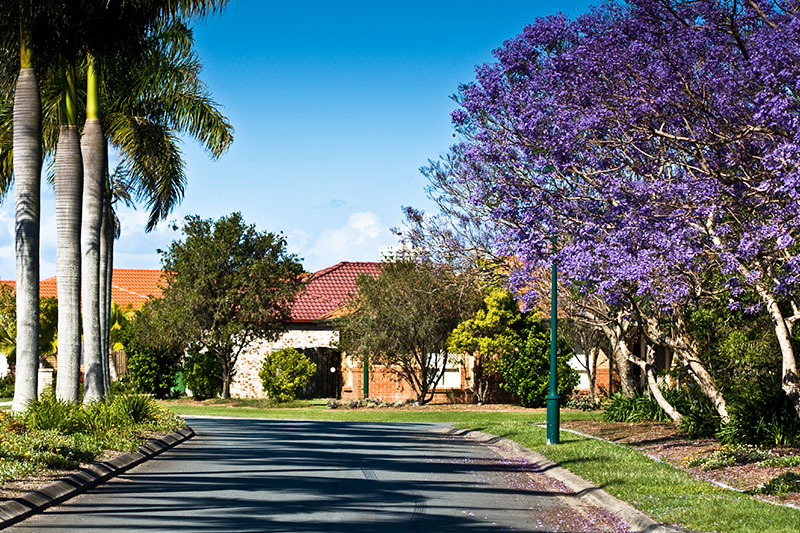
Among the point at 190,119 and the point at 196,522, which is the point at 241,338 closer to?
the point at 190,119

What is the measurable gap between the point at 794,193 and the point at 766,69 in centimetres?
168

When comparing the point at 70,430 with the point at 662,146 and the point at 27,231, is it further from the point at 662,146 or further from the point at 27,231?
the point at 662,146

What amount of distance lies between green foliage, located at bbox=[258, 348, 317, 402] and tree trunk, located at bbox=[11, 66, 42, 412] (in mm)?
22330

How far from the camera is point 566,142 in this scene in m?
16.6

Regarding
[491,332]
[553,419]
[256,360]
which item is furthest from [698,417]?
[256,360]

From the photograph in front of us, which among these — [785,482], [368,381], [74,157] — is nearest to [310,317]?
[368,381]

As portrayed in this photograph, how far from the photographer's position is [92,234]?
71.2 ft

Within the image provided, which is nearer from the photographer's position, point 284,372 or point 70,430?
point 70,430

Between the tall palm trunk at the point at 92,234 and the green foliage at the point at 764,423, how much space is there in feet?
39.8

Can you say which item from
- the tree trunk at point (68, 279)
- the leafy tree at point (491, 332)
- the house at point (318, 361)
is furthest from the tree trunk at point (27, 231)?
the house at point (318, 361)

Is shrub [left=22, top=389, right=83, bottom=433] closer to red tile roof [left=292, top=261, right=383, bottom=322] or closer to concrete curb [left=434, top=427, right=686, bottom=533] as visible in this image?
concrete curb [left=434, top=427, right=686, bottom=533]

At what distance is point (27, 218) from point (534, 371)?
24651 mm

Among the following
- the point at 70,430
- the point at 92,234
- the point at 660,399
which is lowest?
the point at 70,430

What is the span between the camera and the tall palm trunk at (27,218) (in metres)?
17.2
